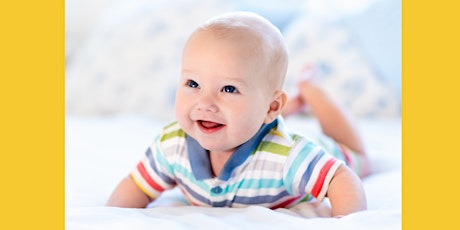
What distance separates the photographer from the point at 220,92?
0.92 metres

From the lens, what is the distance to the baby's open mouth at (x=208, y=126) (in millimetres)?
940

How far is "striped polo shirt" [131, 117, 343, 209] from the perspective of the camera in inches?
38.6

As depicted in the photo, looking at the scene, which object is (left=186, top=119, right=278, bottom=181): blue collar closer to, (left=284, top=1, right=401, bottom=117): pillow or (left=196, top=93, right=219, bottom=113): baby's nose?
(left=196, top=93, right=219, bottom=113): baby's nose

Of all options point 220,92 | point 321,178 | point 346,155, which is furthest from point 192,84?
point 346,155

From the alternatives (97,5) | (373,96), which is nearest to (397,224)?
(373,96)

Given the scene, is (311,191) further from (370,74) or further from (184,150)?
(370,74)

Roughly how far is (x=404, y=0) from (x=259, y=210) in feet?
1.24

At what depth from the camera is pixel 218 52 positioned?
2.96 feet

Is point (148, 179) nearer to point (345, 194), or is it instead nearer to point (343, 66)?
point (345, 194)

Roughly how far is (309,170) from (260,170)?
0.29ft

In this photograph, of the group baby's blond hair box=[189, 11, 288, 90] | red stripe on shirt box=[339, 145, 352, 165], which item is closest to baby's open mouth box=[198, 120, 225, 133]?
baby's blond hair box=[189, 11, 288, 90]

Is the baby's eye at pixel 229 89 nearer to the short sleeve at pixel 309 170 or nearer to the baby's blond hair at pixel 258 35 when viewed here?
the baby's blond hair at pixel 258 35

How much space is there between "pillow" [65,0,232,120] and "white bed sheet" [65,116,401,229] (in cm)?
10

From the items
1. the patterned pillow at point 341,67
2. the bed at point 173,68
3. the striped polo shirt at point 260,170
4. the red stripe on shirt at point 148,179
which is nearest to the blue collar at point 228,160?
the striped polo shirt at point 260,170
